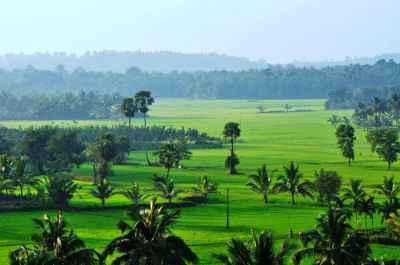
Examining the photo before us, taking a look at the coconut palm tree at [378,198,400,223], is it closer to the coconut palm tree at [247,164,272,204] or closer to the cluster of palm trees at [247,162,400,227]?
the cluster of palm trees at [247,162,400,227]

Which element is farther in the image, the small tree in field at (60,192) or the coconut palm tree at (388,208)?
the small tree in field at (60,192)

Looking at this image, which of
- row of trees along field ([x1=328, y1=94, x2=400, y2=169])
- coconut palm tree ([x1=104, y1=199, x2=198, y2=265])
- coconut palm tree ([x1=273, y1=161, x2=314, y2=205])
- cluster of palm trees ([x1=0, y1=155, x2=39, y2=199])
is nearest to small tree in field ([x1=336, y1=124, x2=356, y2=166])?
row of trees along field ([x1=328, y1=94, x2=400, y2=169])

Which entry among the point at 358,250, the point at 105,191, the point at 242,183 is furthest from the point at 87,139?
the point at 358,250

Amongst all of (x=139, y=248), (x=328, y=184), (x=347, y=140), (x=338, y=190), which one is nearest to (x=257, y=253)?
(x=139, y=248)

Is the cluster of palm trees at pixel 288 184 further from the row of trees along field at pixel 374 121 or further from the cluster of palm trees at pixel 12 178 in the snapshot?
the row of trees along field at pixel 374 121

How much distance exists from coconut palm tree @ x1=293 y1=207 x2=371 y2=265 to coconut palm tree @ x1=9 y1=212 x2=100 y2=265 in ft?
32.7

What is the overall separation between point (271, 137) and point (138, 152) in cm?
3723

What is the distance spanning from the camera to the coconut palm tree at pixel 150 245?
111ft

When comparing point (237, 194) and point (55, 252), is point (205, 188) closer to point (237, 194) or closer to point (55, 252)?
point (237, 194)

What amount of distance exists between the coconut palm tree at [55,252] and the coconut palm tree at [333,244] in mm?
9962

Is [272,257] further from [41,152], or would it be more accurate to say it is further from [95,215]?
[41,152]

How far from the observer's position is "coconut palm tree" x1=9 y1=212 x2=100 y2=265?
31.4 metres

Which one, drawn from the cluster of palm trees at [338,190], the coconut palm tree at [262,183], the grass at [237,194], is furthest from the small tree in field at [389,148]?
the coconut palm tree at [262,183]

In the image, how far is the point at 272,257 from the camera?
32219 millimetres
